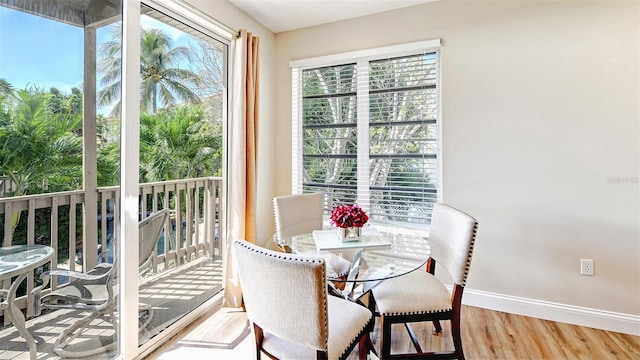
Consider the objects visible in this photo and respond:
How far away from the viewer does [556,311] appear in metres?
2.37

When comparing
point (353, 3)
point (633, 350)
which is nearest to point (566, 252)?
point (633, 350)

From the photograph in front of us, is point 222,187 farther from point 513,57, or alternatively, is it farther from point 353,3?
point 513,57

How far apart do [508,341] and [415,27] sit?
2.62 m

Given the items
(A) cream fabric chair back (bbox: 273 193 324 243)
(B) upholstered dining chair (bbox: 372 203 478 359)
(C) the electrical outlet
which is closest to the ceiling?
(A) cream fabric chair back (bbox: 273 193 324 243)

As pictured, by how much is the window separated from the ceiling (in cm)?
37

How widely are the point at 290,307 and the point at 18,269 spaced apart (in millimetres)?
1247

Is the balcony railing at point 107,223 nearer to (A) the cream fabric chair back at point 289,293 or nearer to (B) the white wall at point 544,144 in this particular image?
(A) the cream fabric chair back at point 289,293

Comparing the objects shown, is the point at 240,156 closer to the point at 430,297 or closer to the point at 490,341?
the point at 430,297

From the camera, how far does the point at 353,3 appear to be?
2.76 m

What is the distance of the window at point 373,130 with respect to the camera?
2.79m

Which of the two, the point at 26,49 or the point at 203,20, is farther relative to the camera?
the point at 203,20

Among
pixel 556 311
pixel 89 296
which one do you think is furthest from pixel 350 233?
pixel 556 311

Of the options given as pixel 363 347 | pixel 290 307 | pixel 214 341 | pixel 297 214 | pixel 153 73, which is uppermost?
pixel 153 73

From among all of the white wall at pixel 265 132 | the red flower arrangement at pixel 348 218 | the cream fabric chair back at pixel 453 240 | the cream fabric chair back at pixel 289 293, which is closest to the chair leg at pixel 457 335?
the cream fabric chair back at pixel 453 240
